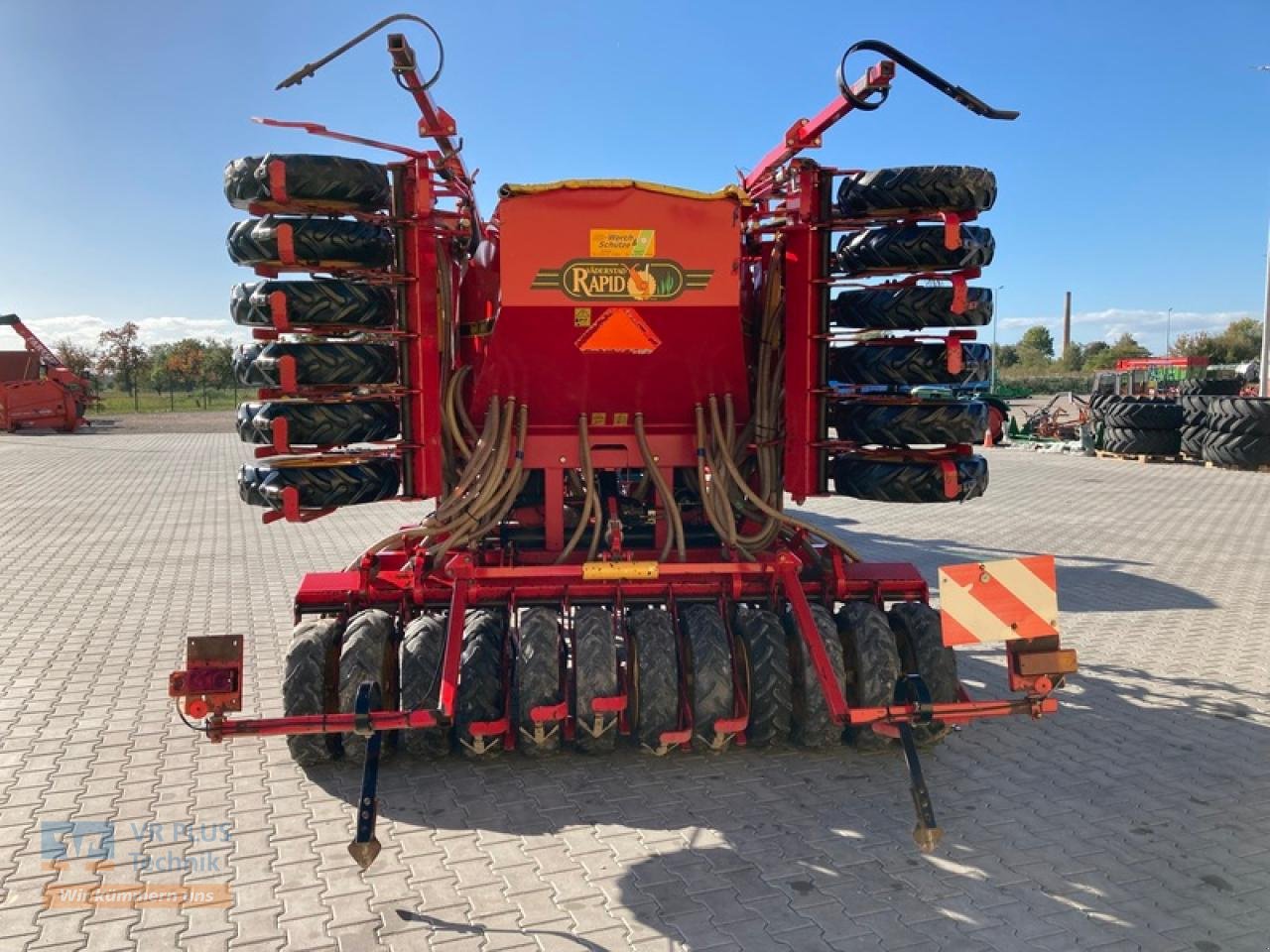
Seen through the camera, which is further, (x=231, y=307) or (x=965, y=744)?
→ (x=965, y=744)

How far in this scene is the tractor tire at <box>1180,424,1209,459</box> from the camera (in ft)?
65.0

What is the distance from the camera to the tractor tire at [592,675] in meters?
4.86

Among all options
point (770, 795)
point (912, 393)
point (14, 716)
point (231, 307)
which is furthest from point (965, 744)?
point (14, 716)

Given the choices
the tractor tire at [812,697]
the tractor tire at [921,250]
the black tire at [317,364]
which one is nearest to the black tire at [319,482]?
the black tire at [317,364]

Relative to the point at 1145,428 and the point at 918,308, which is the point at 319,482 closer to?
the point at 918,308

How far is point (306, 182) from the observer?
459cm

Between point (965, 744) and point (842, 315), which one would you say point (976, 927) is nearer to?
Answer: point (965, 744)

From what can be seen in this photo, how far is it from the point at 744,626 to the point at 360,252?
2.88 m

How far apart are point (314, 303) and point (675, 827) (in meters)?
3.18

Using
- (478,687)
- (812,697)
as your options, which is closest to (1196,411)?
(812,697)

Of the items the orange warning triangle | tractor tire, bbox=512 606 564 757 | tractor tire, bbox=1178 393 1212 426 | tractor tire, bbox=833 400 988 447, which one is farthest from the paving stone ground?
tractor tire, bbox=1178 393 1212 426

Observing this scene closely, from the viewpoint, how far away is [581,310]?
500 centimetres

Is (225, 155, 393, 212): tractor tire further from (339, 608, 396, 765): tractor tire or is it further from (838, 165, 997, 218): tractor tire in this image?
(838, 165, 997, 218): tractor tire

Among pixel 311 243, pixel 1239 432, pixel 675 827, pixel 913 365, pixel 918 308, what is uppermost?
pixel 311 243
